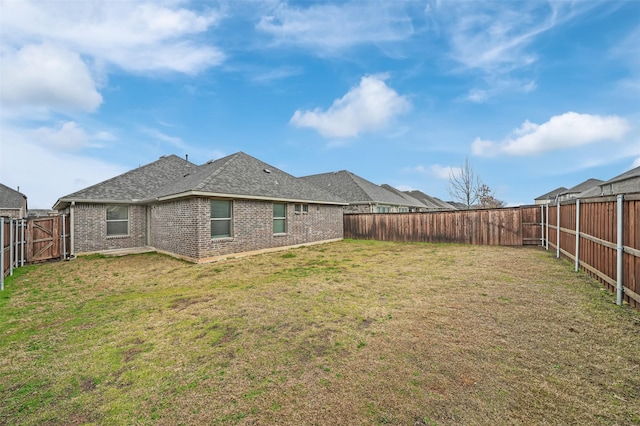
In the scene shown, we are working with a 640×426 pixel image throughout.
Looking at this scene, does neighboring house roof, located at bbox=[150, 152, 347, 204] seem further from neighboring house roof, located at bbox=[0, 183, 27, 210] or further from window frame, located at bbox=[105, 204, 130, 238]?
neighboring house roof, located at bbox=[0, 183, 27, 210]

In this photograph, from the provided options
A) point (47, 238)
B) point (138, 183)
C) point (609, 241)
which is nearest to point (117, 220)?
point (138, 183)

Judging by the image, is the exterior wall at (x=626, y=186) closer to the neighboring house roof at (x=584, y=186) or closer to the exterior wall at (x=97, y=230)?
the neighboring house roof at (x=584, y=186)

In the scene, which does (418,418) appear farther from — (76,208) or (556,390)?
(76,208)

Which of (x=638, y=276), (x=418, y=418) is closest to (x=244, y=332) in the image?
(x=418, y=418)

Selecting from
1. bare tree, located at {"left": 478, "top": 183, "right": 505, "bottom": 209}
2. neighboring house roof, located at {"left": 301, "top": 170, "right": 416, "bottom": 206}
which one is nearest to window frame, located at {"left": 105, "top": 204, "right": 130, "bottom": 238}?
neighboring house roof, located at {"left": 301, "top": 170, "right": 416, "bottom": 206}

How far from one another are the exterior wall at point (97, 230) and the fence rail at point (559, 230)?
1247 cm

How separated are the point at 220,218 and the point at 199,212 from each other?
96cm

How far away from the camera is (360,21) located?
1077 cm

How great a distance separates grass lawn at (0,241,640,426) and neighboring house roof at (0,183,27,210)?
3163 centimetres

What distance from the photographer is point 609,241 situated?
4938 mm

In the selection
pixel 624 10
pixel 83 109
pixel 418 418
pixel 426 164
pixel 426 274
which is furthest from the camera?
pixel 426 164

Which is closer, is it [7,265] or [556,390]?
[556,390]

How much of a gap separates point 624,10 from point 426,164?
20998 mm

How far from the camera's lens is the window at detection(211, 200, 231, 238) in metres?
10.2
